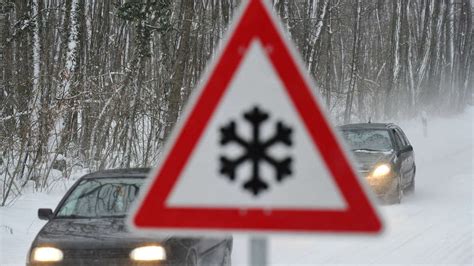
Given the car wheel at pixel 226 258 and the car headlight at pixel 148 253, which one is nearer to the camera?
the car headlight at pixel 148 253

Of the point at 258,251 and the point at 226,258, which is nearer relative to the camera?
the point at 258,251

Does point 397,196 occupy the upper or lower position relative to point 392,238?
upper

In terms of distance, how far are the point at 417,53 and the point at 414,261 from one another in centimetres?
4143

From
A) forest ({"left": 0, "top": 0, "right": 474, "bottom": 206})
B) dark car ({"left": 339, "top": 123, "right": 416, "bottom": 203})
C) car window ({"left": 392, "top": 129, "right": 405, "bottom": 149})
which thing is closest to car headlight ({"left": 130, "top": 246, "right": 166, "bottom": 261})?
forest ({"left": 0, "top": 0, "right": 474, "bottom": 206})

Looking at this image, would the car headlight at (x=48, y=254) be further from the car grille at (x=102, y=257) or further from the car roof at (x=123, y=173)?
the car roof at (x=123, y=173)

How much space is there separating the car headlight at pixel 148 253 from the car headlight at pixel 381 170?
7.99 meters

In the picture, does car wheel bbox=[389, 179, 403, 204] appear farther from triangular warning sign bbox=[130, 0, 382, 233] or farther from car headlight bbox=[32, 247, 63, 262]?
triangular warning sign bbox=[130, 0, 382, 233]

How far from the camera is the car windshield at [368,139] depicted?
15.6m

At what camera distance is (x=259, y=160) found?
123 inches

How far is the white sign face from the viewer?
309cm

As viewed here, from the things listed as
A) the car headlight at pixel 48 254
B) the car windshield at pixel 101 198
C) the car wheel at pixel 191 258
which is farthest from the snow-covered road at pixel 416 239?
the car headlight at pixel 48 254

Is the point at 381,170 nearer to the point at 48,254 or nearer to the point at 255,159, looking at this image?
the point at 48,254

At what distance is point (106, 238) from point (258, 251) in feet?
14.9

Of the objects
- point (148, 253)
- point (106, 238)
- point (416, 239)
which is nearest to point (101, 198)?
point (106, 238)
